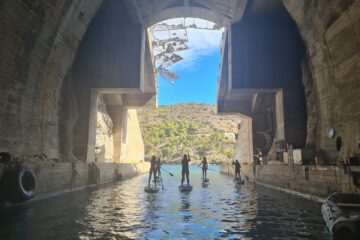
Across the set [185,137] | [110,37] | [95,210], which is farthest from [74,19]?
[185,137]

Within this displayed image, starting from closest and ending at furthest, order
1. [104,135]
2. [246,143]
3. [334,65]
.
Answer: [334,65] → [104,135] → [246,143]

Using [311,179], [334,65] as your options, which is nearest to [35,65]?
[311,179]

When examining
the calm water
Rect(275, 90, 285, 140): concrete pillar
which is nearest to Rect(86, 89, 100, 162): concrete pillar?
the calm water

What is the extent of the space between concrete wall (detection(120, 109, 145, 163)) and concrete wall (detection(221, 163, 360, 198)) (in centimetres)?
1967

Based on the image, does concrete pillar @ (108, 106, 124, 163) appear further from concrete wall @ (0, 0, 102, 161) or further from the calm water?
the calm water

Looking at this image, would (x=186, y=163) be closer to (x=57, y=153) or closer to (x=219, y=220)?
(x=57, y=153)

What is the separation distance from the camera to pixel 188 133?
151 metres

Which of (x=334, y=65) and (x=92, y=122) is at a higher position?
(x=334, y=65)

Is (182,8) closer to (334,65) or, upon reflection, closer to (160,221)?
→ (334,65)

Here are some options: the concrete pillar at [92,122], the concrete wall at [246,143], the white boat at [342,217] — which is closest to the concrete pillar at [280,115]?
the concrete wall at [246,143]

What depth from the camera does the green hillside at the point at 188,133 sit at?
13700 cm

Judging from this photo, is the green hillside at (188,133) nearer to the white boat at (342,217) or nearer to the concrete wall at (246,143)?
the concrete wall at (246,143)

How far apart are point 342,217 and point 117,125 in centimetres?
3332

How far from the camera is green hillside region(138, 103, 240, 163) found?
137000mm
